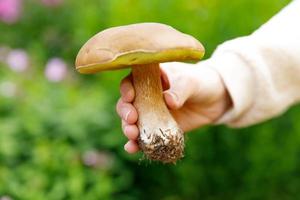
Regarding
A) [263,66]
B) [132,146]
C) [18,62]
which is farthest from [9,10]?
[132,146]

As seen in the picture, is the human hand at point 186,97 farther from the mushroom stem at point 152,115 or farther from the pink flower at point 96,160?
the pink flower at point 96,160

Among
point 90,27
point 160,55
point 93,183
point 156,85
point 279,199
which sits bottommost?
point 279,199

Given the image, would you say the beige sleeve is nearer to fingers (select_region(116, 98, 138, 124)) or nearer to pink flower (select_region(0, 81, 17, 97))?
fingers (select_region(116, 98, 138, 124))

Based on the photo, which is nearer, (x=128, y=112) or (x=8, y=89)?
(x=128, y=112)

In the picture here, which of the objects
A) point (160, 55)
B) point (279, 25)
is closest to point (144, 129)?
point (160, 55)

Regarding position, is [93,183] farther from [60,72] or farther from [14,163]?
[60,72]

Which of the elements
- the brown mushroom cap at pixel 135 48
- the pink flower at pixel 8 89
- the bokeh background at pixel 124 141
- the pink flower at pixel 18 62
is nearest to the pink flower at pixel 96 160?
the bokeh background at pixel 124 141

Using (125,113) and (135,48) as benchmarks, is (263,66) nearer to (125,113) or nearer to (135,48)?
(125,113)
